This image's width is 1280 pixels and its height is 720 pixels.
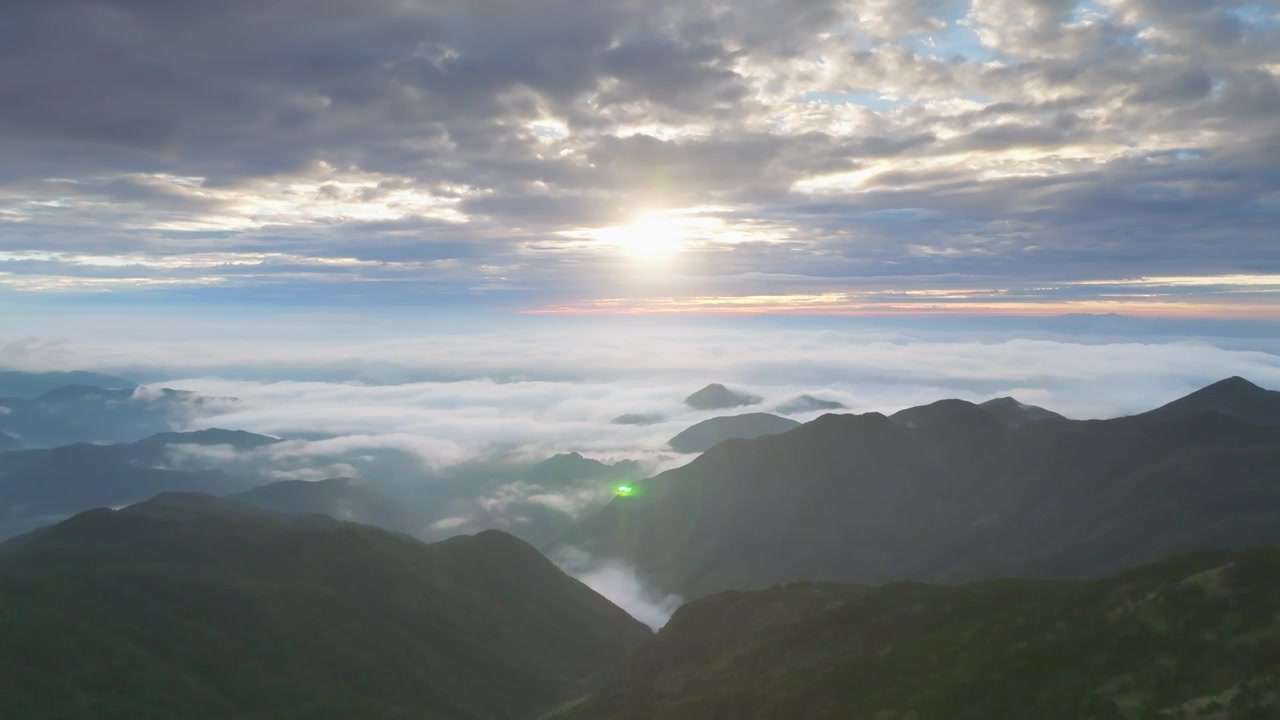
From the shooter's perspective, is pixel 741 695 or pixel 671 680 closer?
pixel 741 695

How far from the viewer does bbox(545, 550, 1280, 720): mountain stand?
46.2 metres

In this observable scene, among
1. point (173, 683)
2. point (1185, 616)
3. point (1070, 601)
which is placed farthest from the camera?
point (173, 683)

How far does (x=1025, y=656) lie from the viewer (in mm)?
56906

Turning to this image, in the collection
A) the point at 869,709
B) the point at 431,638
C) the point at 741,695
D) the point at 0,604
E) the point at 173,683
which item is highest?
the point at 869,709

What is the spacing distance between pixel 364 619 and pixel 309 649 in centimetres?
2004

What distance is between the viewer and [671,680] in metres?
115

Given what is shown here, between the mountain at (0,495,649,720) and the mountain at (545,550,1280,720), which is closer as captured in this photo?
the mountain at (545,550,1280,720)

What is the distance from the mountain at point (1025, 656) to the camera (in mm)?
46188

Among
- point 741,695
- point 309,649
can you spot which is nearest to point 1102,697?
point 741,695

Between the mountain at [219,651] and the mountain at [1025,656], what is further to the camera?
the mountain at [219,651]

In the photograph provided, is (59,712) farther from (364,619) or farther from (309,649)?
(364,619)

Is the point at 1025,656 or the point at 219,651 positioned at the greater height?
the point at 1025,656

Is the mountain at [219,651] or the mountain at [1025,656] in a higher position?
the mountain at [1025,656]

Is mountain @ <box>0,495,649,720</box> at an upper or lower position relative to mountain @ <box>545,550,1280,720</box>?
lower
